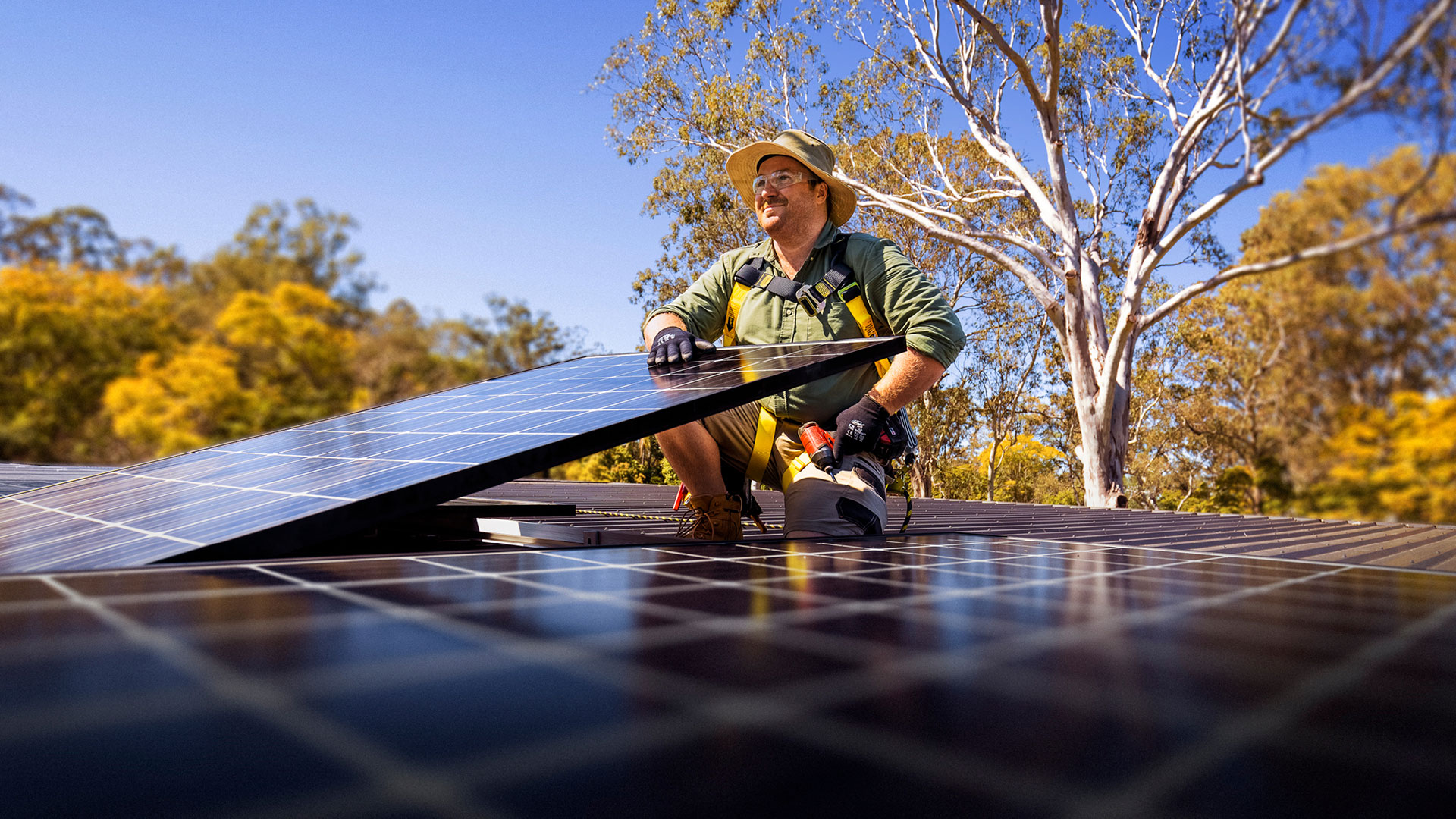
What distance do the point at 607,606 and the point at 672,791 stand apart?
2.49ft

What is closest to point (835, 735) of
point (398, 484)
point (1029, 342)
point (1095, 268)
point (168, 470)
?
point (398, 484)

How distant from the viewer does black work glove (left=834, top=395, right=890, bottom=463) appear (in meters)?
3.00

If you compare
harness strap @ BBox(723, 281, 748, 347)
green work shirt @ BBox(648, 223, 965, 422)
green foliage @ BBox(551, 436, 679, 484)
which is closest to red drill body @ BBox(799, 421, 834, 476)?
green work shirt @ BBox(648, 223, 965, 422)

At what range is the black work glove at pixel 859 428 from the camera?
300 centimetres

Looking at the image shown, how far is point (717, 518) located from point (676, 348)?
Answer: 69cm

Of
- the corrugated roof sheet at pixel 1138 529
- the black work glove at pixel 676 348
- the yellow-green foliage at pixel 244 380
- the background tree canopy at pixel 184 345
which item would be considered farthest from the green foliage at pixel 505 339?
the black work glove at pixel 676 348

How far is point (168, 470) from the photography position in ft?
10.7

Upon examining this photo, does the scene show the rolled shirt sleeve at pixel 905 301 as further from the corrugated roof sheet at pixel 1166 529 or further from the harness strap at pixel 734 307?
the corrugated roof sheet at pixel 1166 529

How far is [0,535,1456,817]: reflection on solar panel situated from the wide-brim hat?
8.82ft

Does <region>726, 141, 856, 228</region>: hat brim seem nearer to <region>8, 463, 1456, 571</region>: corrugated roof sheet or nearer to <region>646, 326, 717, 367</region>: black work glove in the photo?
<region>646, 326, 717, 367</region>: black work glove

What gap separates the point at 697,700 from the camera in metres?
0.80

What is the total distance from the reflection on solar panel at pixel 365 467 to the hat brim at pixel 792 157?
3.30ft

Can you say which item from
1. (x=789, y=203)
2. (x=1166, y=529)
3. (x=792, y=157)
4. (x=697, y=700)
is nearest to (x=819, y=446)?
(x=789, y=203)

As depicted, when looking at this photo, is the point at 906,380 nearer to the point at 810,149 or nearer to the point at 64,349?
the point at 810,149
